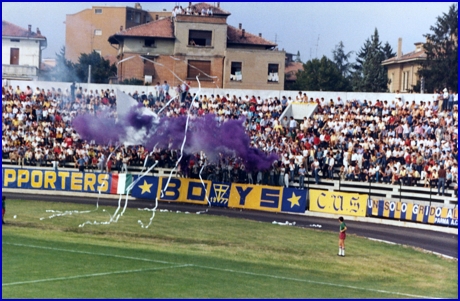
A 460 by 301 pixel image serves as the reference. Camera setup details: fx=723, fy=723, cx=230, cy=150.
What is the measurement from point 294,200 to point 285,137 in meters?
6.26

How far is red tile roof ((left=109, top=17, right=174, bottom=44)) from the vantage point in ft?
202

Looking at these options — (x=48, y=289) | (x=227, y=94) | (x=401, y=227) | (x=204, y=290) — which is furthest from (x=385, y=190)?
(x=48, y=289)

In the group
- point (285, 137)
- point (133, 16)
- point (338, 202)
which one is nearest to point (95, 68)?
point (285, 137)

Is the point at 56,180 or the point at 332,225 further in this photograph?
the point at 56,180

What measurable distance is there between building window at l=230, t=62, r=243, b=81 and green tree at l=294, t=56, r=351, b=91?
67.2 feet

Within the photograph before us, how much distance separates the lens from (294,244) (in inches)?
1110

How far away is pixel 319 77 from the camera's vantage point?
82750mm

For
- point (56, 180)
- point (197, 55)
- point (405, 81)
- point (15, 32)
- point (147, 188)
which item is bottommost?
point (147, 188)

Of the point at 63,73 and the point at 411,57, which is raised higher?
the point at 411,57

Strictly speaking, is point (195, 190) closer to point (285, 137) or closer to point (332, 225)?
point (285, 137)

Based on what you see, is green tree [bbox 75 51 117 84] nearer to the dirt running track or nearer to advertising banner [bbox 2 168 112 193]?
advertising banner [bbox 2 168 112 193]

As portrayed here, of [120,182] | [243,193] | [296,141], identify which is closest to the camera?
[243,193]

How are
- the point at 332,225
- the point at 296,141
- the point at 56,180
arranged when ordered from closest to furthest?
1. the point at 332,225
2. the point at 296,141
3. the point at 56,180

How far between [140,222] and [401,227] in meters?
12.5
